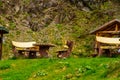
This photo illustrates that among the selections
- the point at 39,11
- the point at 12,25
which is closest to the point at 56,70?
the point at 12,25

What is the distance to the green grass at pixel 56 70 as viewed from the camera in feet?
70.0

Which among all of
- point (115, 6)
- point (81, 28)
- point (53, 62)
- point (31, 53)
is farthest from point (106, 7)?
point (53, 62)

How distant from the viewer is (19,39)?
169 ft

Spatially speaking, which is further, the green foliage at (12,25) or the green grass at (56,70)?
the green foliage at (12,25)

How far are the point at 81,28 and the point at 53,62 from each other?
96.8 feet

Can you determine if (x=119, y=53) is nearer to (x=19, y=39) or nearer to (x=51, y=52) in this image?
(x=51, y=52)

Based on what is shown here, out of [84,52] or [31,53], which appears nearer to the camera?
[31,53]

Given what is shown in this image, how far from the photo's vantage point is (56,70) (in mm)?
24109

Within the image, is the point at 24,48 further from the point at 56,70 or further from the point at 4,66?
the point at 56,70

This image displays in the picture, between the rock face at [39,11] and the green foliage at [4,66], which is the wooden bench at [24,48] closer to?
the green foliage at [4,66]

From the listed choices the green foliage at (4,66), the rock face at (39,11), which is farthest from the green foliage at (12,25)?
the green foliage at (4,66)

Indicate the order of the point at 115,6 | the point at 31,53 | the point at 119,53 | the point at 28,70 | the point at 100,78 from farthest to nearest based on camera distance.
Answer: the point at 115,6
the point at 31,53
the point at 119,53
the point at 28,70
the point at 100,78

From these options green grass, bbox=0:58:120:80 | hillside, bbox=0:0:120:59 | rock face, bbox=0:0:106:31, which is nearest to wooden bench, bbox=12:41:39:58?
green grass, bbox=0:58:120:80

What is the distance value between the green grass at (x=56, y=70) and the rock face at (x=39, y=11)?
28.5 meters
